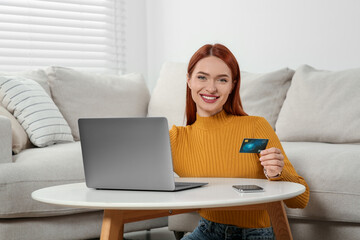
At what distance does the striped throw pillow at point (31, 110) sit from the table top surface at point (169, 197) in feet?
4.05

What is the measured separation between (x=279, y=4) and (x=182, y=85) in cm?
78

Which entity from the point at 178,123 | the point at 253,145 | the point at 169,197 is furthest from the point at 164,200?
the point at 178,123

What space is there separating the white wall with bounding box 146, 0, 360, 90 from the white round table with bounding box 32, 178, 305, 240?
176 centimetres

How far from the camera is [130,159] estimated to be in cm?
127

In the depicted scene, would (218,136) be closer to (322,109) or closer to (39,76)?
(322,109)

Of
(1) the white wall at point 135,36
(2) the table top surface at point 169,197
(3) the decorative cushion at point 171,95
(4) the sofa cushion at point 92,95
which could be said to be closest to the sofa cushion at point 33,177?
(4) the sofa cushion at point 92,95

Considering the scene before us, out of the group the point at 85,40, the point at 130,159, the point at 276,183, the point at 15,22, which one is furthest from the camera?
the point at 85,40

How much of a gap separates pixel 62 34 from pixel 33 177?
1.90 m

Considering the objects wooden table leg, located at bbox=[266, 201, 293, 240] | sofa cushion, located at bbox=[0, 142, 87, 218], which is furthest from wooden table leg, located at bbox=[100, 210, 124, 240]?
sofa cushion, located at bbox=[0, 142, 87, 218]

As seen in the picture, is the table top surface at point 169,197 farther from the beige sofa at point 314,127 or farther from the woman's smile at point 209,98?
the beige sofa at point 314,127

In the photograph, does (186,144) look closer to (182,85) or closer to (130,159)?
(130,159)

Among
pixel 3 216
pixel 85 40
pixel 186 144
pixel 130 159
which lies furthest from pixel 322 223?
pixel 85 40

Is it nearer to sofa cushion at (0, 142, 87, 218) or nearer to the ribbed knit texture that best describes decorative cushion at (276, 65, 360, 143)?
the ribbed knit texture

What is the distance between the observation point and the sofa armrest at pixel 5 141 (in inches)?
84.9
